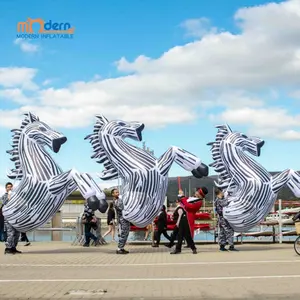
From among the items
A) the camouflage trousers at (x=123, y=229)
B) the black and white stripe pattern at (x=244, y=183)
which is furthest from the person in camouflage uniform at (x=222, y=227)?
the camouflage trousers at (x=123, y=229)

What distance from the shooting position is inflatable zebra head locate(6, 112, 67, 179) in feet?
48.2

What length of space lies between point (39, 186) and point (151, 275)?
17.4 ft

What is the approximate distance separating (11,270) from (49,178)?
3649 mm

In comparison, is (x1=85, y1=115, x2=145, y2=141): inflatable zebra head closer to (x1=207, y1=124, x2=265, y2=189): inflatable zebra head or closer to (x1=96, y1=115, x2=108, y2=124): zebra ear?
(x1=96, y1=115, x2=108, y2=124): zebra ear

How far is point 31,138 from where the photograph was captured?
14.8 meters

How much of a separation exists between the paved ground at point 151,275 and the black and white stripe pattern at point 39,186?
106 cm

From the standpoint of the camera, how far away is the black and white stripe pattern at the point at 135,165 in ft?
47.0

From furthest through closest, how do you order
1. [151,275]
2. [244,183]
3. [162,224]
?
[162,224]
[244,183]
[151,275]

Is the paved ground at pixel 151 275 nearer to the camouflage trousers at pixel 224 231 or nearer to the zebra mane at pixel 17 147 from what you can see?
the camouflage trousers at pixel 224 231

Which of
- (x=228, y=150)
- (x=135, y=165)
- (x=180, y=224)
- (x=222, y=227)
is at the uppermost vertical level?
(x=228, y=150)

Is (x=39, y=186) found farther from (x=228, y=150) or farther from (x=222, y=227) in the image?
(x=228, y=150)

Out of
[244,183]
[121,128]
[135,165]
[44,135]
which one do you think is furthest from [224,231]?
[44,135]

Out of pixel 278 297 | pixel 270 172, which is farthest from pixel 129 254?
pixel 278 297

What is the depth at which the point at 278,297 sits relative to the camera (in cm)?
767
